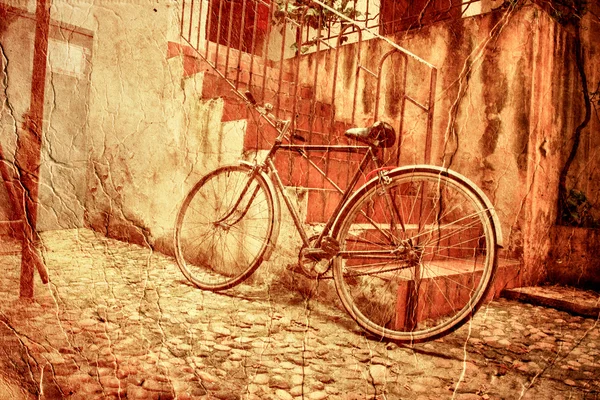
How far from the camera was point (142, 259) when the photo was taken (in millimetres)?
4141

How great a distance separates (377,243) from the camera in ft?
8.50

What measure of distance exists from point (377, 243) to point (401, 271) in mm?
291

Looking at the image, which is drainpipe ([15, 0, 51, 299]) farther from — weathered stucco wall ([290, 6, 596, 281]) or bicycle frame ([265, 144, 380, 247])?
weathered stucco wall ([290, 6, 596, 281])

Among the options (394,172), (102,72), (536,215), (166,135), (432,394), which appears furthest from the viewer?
(102,72)

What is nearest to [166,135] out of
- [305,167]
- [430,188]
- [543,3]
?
[305,167]

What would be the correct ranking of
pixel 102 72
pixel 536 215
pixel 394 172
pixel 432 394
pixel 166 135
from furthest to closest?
pixel 102 72
pixel 166 135
pixel 536 215
pixel 394 172
pixel 432 394

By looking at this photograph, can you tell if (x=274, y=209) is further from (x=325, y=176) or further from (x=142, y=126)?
(x=142, y=126)

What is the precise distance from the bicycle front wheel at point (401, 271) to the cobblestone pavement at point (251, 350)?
16 cm

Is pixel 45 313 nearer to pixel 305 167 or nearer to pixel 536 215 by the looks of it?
pixel 305 167

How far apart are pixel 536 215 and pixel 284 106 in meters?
2.81

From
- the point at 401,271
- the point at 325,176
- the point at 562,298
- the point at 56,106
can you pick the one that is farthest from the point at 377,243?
the point at 56,106

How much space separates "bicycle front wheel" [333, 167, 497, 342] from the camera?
228 cm

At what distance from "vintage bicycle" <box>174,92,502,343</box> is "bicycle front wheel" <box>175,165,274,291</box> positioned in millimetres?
11
